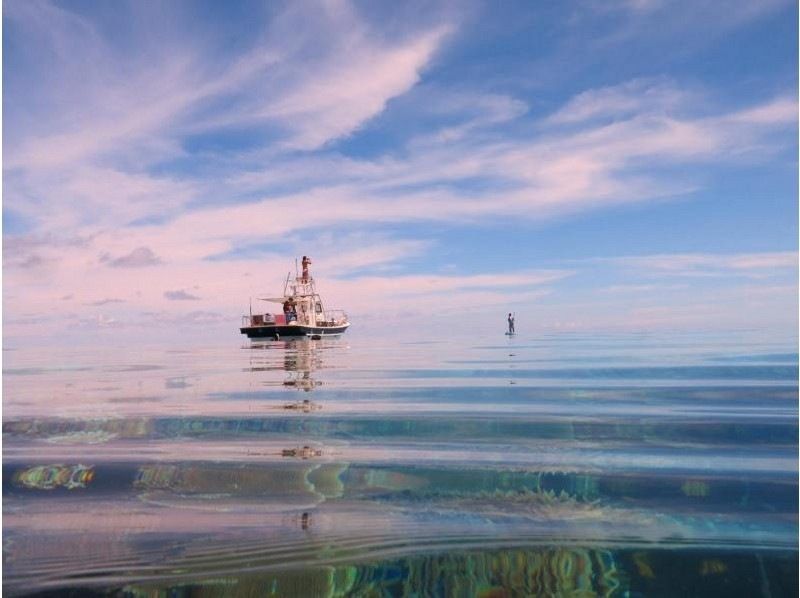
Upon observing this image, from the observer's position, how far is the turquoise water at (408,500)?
3482 millimetres

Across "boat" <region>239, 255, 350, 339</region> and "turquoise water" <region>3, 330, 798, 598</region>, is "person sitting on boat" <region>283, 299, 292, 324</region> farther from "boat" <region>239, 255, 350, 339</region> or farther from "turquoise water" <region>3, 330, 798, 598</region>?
"turquoise water" <region>3, 330, 798, 598</region>

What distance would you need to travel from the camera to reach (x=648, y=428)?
754 cm

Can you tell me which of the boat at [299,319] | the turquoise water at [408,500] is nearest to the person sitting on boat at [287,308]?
the boat at [299,319]

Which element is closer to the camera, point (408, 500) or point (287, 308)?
point (408, 500)

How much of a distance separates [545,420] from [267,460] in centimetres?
407

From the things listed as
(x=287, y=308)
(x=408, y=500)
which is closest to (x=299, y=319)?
(x=287, y=308)

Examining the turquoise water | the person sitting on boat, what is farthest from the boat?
the turquoise water

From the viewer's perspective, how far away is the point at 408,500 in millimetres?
4730

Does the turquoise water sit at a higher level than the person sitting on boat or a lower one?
lower

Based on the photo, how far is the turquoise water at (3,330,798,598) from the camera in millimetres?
3482

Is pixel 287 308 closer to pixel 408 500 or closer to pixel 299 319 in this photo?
pixel 299 319

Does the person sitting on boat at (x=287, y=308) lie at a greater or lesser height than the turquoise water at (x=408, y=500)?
greater

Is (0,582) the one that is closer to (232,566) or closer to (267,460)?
(232,566)

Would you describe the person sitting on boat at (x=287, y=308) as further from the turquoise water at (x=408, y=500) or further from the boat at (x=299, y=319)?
the turquoise water at (x=408, y=500)
